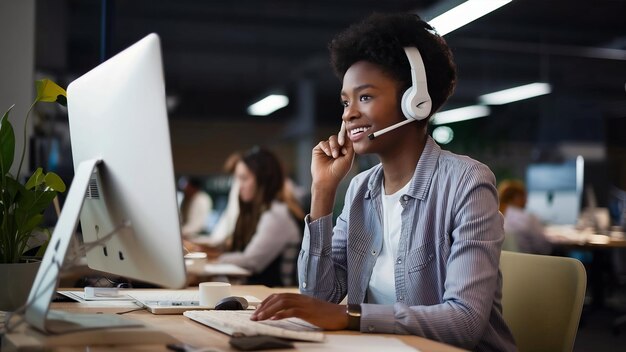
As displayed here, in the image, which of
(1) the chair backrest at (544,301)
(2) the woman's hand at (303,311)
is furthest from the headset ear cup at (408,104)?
(2) the woman's hand at (303,311)

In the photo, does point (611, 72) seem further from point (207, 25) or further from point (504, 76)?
point (207, 25)

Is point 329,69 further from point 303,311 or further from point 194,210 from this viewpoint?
point 303,311

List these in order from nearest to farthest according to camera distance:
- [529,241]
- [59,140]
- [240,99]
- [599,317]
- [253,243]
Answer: [253,243]
[59,140]
[529,241]
[599,317]
[240,99]

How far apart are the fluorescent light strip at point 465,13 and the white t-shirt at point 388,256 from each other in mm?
3201

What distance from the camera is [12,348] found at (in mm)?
1214

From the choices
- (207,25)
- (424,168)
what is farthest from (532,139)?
(424,168)

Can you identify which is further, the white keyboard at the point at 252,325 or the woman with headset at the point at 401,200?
the woman with headset at the point at 401,200

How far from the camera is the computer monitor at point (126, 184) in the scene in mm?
1225

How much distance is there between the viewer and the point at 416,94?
187 cm

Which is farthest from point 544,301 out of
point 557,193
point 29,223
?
point 557,193

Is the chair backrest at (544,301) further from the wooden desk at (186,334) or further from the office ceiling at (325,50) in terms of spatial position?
the office ceiling at (325,50)

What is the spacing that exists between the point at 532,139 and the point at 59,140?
794 cm

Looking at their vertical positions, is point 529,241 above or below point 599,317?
above

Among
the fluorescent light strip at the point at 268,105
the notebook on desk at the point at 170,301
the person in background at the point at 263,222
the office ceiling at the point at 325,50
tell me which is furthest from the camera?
the fluorescent light strip at the point at 268,105
